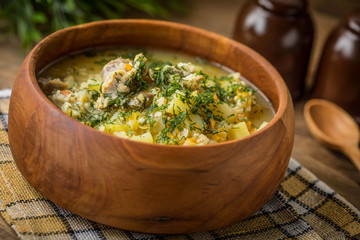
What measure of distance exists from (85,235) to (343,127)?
1.95 meters

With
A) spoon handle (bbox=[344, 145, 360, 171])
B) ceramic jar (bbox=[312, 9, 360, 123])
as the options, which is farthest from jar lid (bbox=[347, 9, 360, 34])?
spoon handle (bbox=[344, 145, 360, 171])

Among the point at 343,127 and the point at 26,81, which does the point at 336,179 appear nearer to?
the point at 343,127

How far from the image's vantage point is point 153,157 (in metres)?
1.58

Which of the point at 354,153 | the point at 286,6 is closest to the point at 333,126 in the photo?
the point at 354,153

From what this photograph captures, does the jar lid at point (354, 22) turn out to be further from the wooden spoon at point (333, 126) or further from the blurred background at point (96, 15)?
the blurred background at point (96, 15)

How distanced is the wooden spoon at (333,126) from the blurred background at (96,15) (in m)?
0.73

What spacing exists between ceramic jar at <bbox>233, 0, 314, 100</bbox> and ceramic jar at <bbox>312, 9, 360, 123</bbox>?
0.56ft

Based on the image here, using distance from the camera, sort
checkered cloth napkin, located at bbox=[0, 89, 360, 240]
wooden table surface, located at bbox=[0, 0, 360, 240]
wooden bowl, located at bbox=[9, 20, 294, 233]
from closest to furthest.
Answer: wooden bowl, located at bbox=[9, 20, 294, 233] → checkered cloth napkin, located at bbox=[0, 89, 360, 240] → wooden table surface, located at bbox=[0, 0, 360, 240]

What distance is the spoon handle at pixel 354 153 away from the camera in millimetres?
2717

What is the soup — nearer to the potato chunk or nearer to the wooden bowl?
the potato chunk

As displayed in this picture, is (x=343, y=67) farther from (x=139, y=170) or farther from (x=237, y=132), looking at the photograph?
(x=139, y=170)

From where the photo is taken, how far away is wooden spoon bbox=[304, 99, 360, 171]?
2877 millimetres

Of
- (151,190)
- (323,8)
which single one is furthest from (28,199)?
(323,8)

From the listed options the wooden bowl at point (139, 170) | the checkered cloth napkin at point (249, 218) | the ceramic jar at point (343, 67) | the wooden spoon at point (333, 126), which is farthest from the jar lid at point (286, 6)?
the wooden bowl at point (139, 170)
